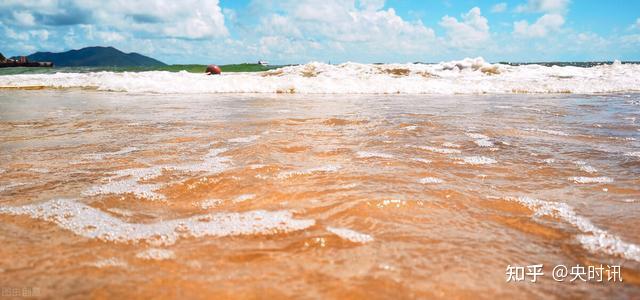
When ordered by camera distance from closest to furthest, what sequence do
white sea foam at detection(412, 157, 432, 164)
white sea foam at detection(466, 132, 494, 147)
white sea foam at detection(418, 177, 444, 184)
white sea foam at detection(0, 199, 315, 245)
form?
white sea foam at detection(0, 199, 315, 245) → white sea foam at detection(418, 177, 444, 184) → white sea foam at detection(412, 157, 432, 164) → white sea foam at detection(466, 132, 494, 147)

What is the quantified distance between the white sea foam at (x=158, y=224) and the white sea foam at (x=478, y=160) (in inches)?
74.0

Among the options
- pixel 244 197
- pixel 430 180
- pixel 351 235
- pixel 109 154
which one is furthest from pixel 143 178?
pixel 430 180

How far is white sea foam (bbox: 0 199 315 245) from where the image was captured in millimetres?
1849

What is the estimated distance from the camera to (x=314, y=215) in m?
2.06

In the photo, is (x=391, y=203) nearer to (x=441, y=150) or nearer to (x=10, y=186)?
(x=441, y=150)

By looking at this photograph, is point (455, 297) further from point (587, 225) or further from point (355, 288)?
point (587, 225)

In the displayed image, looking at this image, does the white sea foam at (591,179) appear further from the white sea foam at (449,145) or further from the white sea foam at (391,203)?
the white sea foam at (391,203)

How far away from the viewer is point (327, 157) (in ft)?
11.1

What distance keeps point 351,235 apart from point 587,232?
44.4 inches

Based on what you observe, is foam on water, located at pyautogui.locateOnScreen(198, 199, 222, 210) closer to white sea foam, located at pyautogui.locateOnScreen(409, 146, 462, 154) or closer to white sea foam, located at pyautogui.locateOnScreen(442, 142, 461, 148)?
white sea foam, located at pyautogui.locateOnScreen(409, 146, 462, 154)

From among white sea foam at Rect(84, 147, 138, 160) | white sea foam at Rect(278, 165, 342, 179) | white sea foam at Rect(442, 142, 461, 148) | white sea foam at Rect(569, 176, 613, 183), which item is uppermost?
white sea foam at Rect(442, 142, 461, 148)

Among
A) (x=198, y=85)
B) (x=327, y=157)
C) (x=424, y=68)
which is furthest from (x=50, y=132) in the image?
(x=424, y=68)

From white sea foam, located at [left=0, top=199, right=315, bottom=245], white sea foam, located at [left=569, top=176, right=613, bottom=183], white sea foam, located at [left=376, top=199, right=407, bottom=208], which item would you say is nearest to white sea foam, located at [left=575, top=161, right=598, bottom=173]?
white sea foam, located at [left=569, top=176, right=613, bottom=183]

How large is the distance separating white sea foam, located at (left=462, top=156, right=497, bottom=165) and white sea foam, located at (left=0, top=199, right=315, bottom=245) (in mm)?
1878
